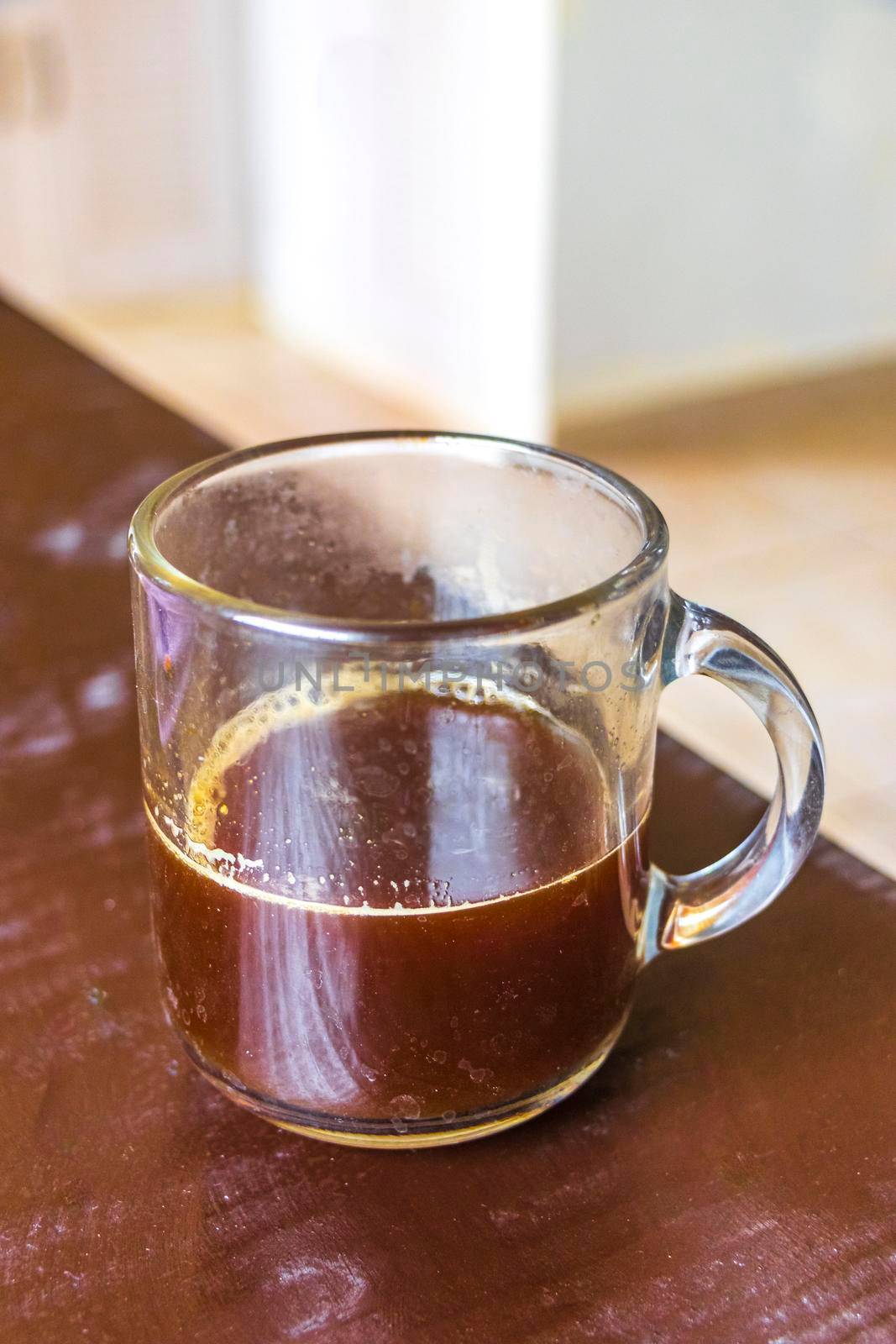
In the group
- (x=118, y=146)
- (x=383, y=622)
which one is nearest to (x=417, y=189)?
(x=118, y=146)

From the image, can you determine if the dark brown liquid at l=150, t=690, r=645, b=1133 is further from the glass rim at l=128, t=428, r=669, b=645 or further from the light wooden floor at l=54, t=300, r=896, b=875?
the light wooden floor at l=54, t=300, r=896, b=875

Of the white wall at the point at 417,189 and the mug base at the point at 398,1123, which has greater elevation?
the mug base at the point at 398,1123

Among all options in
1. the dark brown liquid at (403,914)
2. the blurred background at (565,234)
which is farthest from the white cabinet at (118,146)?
the dark brown liquid at (403,914)

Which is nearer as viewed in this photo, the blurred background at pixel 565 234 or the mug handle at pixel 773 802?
the mug handle at pixel 773 802

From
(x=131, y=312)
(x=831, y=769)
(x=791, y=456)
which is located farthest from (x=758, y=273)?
(x=131, y=312)

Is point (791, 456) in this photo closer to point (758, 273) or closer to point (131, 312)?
point (758, 273)

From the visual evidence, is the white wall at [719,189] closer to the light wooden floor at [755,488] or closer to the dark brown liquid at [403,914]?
the light wooden floor at [755,488]

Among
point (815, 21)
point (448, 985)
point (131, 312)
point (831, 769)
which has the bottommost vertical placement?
point (131, 312)
